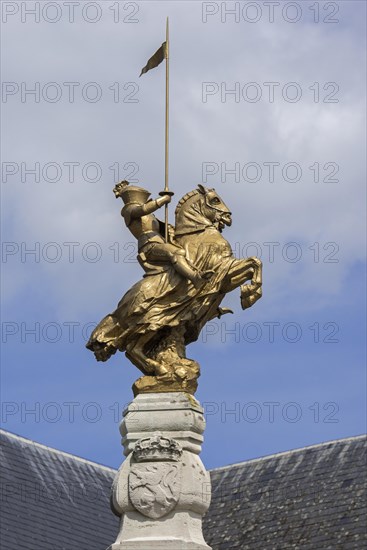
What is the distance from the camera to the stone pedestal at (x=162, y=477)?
49.5 ft

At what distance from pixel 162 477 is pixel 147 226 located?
2534 mm

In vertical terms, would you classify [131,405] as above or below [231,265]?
below

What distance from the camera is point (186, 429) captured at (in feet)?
50.9

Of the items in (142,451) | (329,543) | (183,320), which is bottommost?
(329,543)

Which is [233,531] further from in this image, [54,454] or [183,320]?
[183,320]

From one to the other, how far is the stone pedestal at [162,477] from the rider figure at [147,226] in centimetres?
127

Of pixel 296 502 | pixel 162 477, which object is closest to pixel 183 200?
pixel 162 477

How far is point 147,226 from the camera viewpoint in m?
16.4

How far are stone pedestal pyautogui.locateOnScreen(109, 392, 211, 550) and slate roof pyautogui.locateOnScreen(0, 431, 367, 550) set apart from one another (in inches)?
998

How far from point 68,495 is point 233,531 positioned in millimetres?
4366

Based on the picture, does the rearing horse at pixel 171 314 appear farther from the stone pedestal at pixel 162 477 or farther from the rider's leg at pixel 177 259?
the stone pedestal at pixel 162 477

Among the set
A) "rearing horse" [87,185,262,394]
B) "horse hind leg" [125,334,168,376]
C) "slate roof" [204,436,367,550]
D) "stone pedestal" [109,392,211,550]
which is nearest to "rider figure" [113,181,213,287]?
"rearing horse" [87,185,262,394]

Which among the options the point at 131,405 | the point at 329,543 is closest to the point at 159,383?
the point at 131,405

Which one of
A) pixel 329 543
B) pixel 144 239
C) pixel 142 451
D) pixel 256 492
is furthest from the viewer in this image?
pixel 256 492
